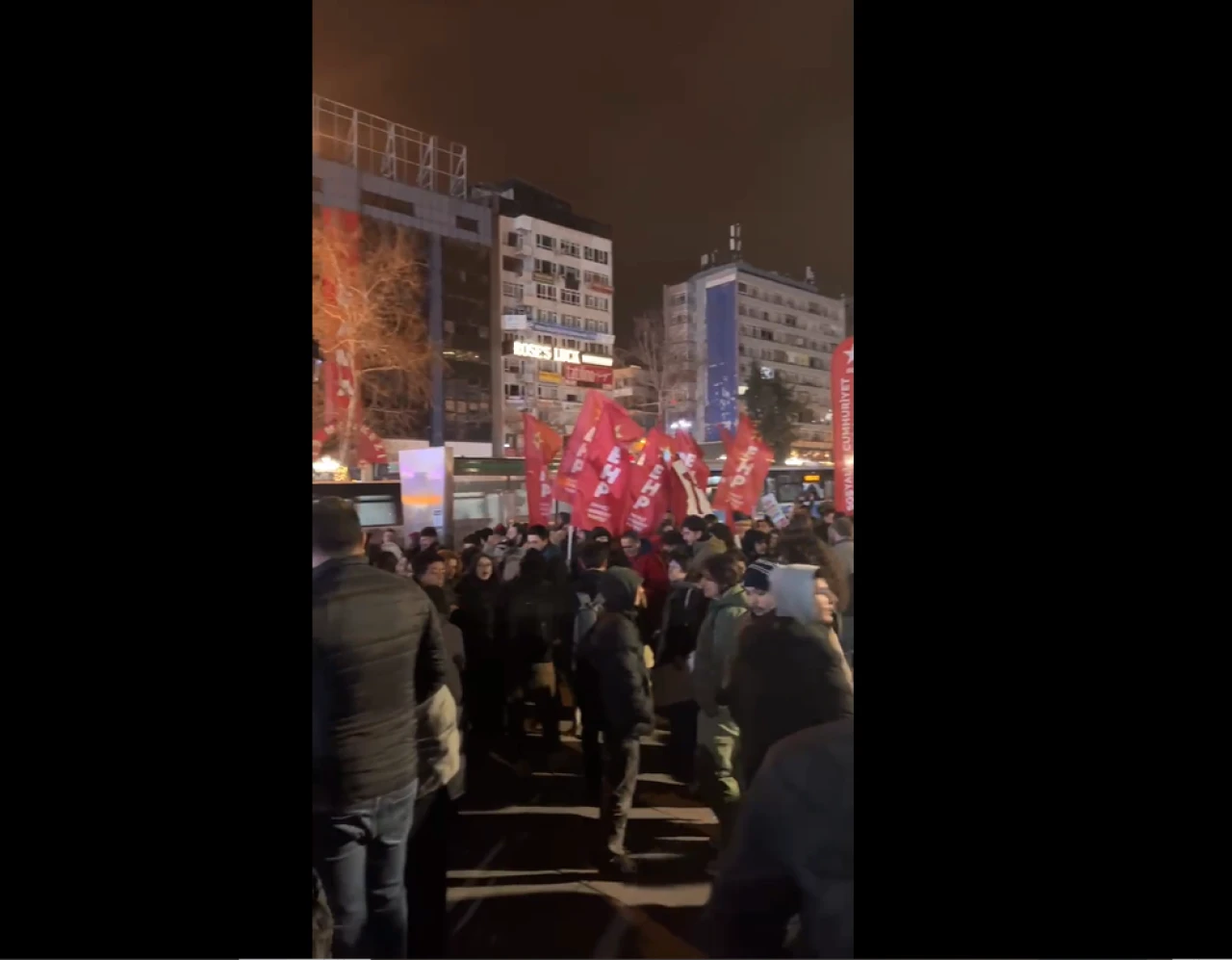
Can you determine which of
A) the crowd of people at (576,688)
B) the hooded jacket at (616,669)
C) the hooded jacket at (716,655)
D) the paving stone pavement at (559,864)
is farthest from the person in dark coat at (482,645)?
the hooded jacket at (716,655)

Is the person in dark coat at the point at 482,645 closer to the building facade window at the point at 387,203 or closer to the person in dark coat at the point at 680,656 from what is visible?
the person in dark coat at the point at 680,656

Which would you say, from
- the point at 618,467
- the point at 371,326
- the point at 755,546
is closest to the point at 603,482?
the point at 618,467

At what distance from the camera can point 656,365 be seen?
173 centimetres

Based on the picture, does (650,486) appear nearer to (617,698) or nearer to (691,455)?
(691,455)

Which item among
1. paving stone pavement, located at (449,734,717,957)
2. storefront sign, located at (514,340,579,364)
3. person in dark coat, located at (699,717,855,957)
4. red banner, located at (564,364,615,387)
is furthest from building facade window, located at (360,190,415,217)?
person in dark coat, located at (699,717,855,957)

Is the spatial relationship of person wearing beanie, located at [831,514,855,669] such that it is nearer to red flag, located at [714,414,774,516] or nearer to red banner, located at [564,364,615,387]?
red flag, located at [714,414,774,516]

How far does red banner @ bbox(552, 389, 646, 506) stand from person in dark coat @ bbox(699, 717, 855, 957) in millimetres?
925

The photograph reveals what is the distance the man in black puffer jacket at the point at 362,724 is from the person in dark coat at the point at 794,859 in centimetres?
88

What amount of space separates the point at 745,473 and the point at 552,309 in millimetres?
701

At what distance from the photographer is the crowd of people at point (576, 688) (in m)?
1.67

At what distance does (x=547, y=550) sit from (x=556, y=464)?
240 millimetres
